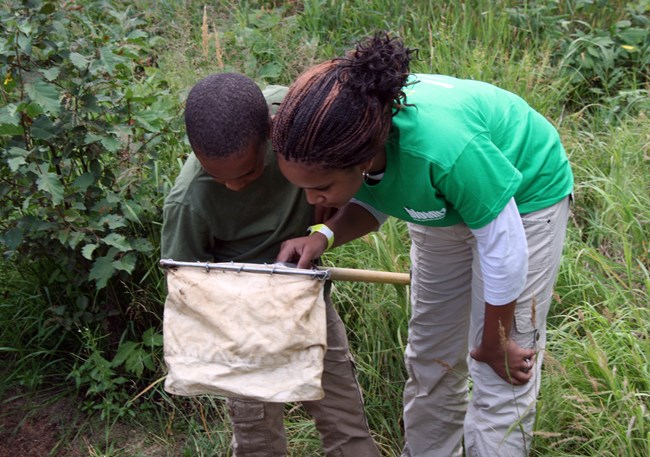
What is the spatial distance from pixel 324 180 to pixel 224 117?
0.29m

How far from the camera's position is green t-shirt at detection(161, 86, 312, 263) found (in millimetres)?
2129

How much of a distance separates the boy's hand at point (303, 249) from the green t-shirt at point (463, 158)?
20 centimetres

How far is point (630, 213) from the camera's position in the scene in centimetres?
323

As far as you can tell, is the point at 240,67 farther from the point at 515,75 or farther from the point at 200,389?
the point at 200,389

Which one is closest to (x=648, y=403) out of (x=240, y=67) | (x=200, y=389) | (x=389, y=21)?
(x=200, y=389)

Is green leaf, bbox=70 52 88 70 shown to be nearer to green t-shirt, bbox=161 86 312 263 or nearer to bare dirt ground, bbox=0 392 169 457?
green t-shirt, bbox=161 86 312 263

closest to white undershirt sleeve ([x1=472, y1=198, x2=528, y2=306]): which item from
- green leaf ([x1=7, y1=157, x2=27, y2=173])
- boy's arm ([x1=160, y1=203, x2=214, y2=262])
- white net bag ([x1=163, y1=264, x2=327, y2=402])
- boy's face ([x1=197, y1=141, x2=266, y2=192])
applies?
white net bag ([x1=163, y1=264, x2=327, y2=402])

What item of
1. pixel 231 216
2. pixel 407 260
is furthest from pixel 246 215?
pixel 407 260

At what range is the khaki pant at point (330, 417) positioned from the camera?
2.39 metres

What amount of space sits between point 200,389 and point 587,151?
2.52m

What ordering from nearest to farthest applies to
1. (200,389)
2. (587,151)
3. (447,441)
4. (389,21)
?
(200,389) → (447,441) → (587,151) → (389,21)

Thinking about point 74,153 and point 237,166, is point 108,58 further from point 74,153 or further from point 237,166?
point 237,166

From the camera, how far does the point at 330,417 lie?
2.51 metres

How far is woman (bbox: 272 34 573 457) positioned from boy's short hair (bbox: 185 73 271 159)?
132mm
